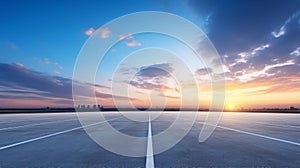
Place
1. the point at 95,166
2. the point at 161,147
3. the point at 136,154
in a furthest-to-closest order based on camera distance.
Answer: the point at 161,147
the point at 136,154
the point at 95,166

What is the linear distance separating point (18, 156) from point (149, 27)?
14004 millimetres

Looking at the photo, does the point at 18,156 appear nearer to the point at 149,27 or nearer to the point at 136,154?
the point at 136,154

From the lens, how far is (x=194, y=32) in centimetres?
2239

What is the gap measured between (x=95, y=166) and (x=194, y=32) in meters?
18.1

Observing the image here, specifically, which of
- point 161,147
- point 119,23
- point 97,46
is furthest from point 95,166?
point 119,23

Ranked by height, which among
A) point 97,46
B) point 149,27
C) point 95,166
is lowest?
A: point 95,166

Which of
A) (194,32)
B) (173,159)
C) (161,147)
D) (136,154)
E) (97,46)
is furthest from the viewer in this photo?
(194,32)

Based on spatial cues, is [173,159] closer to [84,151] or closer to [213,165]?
[213,165]

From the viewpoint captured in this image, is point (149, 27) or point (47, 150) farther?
point (149, 27)

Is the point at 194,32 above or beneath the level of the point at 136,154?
above

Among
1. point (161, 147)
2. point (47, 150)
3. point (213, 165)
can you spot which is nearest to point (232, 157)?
point (213, 165)

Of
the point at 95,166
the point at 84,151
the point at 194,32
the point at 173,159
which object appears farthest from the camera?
the point at 194,32

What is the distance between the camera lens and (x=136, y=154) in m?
7.37

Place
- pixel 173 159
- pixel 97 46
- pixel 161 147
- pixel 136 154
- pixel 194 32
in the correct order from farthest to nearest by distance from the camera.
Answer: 1. pixel 194 32
2. pixel 97 46
3. pixel 161 147
4. pixel 136 154
5. pixel 173 159
